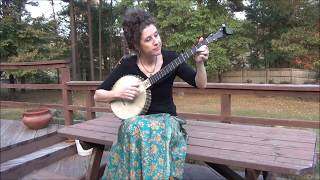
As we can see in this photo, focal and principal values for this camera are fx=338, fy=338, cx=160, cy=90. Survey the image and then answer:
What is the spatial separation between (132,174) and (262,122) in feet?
4.11

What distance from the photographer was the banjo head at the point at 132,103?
1722 millimetres

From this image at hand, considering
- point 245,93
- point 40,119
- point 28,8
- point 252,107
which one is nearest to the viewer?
point 245,93

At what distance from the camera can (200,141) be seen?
1.78 metres

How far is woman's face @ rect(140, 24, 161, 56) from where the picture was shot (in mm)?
1708

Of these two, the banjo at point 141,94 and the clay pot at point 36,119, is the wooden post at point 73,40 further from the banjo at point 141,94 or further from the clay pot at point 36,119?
the banjo at point 141,94

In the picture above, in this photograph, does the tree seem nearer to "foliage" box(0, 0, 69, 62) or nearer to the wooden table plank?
"foliage" box(0, 0, 69, 62)

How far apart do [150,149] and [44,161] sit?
3.23 ft

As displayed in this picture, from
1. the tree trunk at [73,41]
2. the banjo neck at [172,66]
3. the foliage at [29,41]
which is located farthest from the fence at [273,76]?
the banjo neck at [172,66]

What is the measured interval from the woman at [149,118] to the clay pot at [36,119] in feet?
7.94

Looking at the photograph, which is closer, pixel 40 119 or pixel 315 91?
pixel 315 91

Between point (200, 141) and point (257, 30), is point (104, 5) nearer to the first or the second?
point (257, 30)

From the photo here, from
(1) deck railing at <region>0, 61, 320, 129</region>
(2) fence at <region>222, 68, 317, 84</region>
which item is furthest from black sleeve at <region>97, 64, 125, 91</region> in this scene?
(2) fence at <region>222, 68, 317, 84</region>

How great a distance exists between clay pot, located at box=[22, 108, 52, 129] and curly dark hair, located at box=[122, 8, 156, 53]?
8.57 ft

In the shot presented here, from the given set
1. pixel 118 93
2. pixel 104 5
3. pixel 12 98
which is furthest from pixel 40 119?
pixel 104 5
